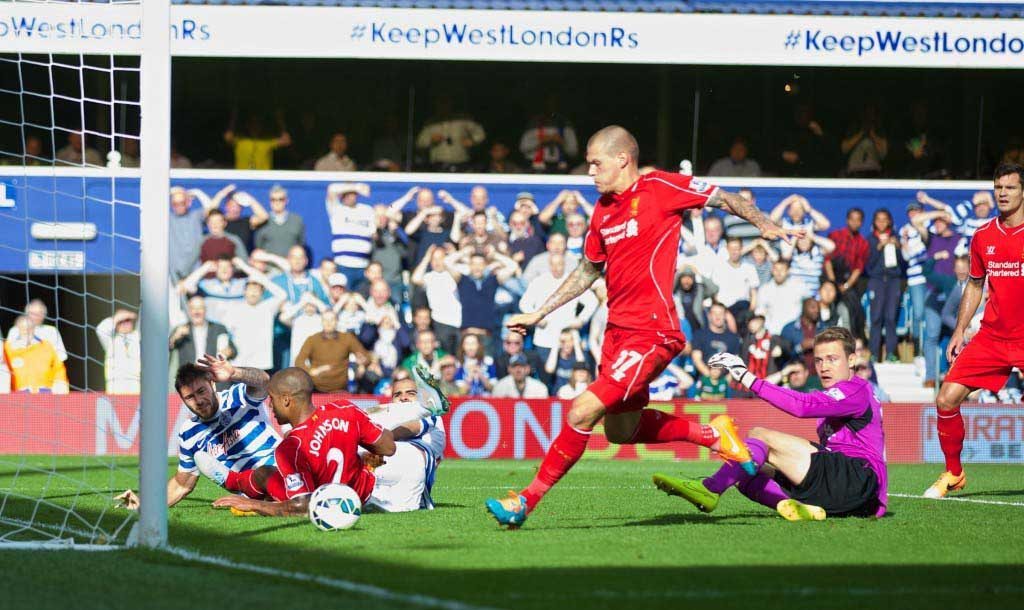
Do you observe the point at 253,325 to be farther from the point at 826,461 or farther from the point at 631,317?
the point at 631,317

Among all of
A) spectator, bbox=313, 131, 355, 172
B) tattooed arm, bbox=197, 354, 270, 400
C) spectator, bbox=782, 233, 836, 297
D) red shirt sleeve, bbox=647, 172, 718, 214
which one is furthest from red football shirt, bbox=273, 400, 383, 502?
spectator, bbox=313, 131, 355, 172

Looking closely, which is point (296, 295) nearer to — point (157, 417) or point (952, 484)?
point (952, 484)

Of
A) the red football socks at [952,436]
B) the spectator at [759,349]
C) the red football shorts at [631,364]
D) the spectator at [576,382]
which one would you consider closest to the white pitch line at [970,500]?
the red football socks at [952,436]

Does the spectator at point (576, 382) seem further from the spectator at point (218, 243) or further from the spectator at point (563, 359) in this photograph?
the spectator at point (218, 243)

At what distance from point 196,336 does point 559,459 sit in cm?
1079

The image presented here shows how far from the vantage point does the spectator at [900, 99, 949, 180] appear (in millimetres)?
20656

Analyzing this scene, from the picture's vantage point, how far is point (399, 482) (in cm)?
962

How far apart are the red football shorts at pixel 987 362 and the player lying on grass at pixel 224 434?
16.6ft

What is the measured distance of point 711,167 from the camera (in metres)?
20.5

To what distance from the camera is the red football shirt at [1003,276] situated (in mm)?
10680

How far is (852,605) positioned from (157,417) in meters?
3.49

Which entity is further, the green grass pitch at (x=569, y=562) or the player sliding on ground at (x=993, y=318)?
the player sliding on ground at (x=993, y=318)

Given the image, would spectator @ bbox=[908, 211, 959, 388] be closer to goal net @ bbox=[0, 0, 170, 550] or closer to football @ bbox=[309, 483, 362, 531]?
goal net @ bbox=[0, 0, 170, 550]

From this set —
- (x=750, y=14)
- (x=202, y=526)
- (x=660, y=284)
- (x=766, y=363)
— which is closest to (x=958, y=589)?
(x=660, y=284)
